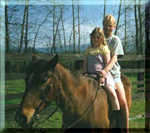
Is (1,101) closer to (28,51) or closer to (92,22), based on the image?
(28,51)

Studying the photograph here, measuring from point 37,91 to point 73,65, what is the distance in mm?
835

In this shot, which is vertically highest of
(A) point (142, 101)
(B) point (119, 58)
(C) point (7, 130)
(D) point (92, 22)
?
(D) point (92, 22)

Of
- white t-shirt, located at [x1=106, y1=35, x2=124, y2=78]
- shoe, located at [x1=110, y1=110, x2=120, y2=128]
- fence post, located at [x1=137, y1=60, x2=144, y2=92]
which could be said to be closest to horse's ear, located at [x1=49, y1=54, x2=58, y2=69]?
white t-shirt, located at [x1=106, y1=35, x2=124, y2=78]

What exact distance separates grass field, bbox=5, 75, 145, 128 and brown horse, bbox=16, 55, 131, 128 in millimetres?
175

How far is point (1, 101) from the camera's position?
436cm

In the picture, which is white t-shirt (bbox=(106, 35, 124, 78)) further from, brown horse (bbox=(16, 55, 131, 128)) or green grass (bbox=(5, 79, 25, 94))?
green grass (bbox=(5, 79, 25, 94))

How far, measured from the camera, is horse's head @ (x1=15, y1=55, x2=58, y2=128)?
3.87 meters

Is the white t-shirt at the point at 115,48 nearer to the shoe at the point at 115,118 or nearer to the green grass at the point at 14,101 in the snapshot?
the shoe at the point at 115,118

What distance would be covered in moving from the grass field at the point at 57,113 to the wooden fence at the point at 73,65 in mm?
76

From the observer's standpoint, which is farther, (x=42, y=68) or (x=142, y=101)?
(x=142, y=101)

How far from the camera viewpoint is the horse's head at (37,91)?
3869 mm

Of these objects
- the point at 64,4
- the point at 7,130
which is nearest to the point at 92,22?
the point at 64,4

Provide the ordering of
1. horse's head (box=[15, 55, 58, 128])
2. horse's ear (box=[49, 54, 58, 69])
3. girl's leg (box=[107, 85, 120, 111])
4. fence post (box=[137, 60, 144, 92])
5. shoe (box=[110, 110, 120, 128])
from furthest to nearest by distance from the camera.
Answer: fence post (box=[137, 60, 144, 92]), shoe (box=[110, 110, 120, 128]), girl's leg (box=[107, 85, 120, 111]), horse's ear (box=[49, 54, 58, 69]), horse's head (box=[15, 55, 58, 128])

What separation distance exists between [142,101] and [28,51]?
2.45m
